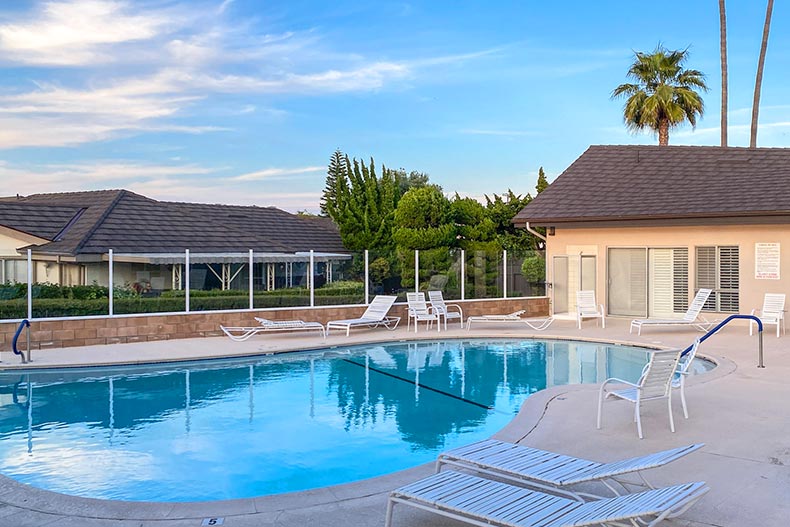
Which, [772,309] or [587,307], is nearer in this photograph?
[772,309]

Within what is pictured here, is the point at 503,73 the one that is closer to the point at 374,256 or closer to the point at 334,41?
the point at 334,41

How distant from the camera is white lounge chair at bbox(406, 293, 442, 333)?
17.5 m

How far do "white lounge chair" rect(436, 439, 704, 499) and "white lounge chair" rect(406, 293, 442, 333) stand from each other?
1128 centimetres

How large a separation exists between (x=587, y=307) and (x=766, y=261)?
166 inches

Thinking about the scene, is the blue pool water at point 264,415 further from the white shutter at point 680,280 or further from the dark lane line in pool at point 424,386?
the white shutter at point 680,280

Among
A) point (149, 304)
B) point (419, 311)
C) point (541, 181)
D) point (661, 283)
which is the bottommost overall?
point (419, 311)

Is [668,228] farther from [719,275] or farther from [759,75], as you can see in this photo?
[759,75]

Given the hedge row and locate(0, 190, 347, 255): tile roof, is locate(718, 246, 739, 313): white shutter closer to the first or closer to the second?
the hedge row

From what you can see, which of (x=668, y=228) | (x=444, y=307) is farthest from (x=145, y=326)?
(x=668, y=228)

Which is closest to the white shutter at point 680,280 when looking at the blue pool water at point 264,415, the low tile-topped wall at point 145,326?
the blue pool water at point 264,415

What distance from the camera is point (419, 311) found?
58.2 feet

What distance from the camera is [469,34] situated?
2280 centimetres

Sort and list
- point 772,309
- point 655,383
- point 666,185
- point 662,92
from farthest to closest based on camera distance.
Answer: point 662,92 → point 666,185 → point 772,309 → point 655,383

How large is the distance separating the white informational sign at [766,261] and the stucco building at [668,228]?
0.07 feet
